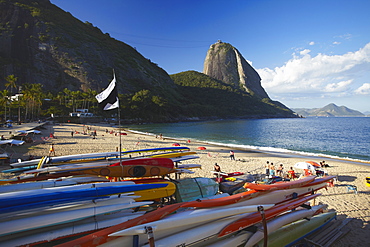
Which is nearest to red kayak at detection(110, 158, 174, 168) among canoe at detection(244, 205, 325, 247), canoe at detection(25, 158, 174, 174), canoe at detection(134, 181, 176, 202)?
canoe at detection(25, 158, 174, 174)

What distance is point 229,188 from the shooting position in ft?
21.6

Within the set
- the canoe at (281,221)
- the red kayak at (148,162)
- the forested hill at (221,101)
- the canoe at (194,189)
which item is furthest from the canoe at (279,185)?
the forested hill at (221,101)

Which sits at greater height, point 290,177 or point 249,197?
point 249,197

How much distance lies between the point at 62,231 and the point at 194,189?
3370 millimetres

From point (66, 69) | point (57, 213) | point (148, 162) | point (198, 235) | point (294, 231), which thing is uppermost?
point (66, 69)

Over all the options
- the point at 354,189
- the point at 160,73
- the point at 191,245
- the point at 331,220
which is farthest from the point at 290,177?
the point at 160,73

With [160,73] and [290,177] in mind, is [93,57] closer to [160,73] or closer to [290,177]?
[160,73]

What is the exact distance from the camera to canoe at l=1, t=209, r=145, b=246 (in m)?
2.82

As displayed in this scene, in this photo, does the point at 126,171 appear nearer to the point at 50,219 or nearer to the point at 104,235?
the point at 50,219

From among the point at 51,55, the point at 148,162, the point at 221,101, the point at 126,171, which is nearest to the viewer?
the point at 126,171

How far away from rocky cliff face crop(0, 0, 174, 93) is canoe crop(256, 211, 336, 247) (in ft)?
326

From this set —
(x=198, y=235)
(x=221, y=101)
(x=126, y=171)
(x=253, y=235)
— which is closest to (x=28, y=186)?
(x=126, y=171)

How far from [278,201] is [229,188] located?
1.74m

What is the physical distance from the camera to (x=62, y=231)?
9.97 ft
